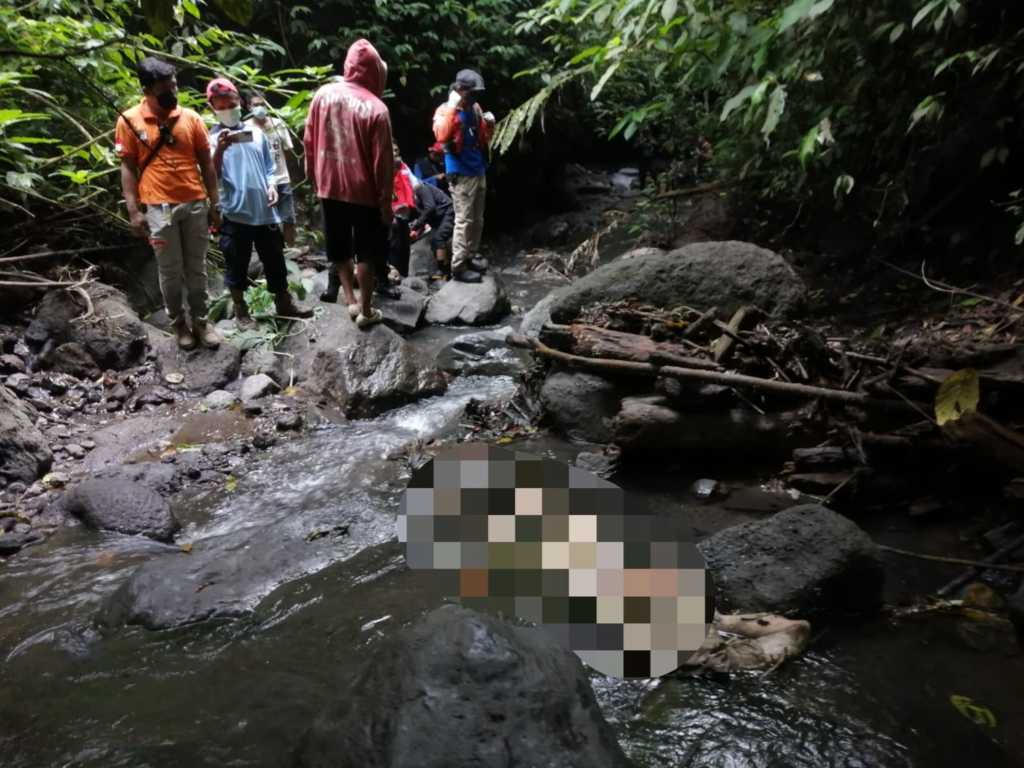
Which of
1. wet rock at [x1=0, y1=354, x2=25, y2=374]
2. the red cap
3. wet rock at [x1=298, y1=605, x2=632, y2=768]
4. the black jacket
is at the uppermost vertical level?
the red cap

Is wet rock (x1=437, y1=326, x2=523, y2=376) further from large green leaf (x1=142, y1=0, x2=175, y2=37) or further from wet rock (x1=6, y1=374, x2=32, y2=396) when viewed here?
large green leaf (x1=142, y1=0, x2=175, y2=37)

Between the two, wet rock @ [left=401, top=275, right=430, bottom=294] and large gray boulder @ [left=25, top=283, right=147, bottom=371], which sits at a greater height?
large gray boulder @ [left=25, top=283, right=147, bottom=371]

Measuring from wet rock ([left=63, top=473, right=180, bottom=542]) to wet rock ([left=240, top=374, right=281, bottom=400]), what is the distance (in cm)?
Answer: 159

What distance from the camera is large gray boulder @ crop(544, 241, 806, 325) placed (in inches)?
197

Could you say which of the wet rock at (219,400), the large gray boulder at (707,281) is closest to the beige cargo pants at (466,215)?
the large gray boulder at (707,281)

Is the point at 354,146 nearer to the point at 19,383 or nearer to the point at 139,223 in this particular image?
the point at 139,223

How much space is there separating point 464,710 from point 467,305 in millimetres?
6779

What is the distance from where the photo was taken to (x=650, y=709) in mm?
2361

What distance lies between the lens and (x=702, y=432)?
13.9 feet

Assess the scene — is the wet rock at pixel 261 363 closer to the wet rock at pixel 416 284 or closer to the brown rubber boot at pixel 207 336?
the brown rubber boot at pixel 207 336

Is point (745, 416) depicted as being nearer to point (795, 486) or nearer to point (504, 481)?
point (795, 486)

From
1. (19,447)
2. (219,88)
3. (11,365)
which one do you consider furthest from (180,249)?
(19,447)

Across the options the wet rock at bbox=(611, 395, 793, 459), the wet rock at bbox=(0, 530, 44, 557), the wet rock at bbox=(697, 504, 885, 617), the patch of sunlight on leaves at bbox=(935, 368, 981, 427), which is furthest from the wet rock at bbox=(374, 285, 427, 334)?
the patch of sunlight on leaves at bbox=(935, 368, 981, 427)

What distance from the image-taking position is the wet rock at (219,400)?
17.9 ft
